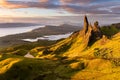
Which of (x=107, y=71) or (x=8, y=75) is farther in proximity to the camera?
(x=8, y=75)

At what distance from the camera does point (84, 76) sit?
180 metres

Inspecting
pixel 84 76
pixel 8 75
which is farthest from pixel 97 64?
pixel 8 75

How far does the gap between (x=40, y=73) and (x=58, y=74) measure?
42.0 feet

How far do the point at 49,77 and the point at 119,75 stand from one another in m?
44.9

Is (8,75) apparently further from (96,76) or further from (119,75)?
(119,75)

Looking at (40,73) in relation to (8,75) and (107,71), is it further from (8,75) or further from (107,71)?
(107,71)

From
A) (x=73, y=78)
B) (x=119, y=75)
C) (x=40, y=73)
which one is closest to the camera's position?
(x=119, y=75)

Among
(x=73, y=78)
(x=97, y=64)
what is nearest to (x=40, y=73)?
(x=73, y=78)

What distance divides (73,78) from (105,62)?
30186 mm

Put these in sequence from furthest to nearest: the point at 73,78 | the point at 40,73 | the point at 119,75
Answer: the point at 40,73, the point at 73,78, the point at 119,75

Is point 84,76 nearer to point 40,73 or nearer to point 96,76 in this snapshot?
point 96,76

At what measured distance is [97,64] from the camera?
197 m

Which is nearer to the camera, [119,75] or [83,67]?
[119,75]

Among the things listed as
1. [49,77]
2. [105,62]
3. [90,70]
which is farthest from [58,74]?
[105,62]
